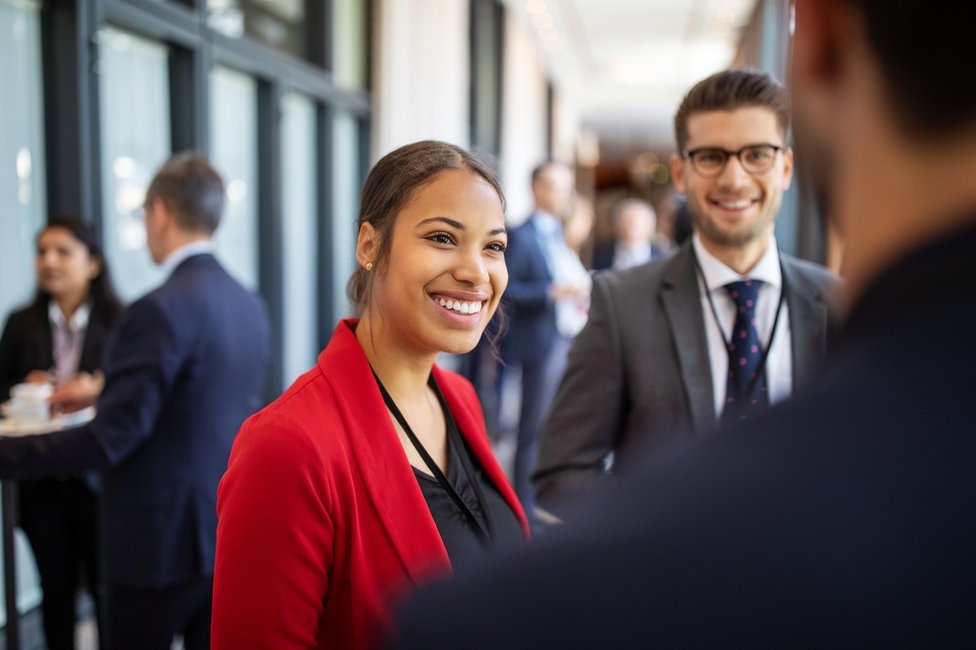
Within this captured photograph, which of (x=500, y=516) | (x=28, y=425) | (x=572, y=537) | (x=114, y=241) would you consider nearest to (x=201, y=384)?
(x=28, y=425)

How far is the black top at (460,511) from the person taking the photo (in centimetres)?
132

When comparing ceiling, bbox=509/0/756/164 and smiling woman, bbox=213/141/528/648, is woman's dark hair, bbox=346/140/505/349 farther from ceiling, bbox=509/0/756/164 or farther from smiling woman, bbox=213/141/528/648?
ceiling, bbox=509/0/756/164

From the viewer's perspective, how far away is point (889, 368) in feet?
1.34

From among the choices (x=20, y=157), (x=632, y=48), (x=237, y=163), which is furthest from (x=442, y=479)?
(x=632, y=48)

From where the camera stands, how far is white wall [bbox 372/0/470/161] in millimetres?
6270

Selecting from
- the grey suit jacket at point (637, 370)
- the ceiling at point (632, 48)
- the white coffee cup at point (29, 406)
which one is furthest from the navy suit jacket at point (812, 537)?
the ceiling at point (632, 48)

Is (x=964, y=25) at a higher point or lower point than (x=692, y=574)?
higher

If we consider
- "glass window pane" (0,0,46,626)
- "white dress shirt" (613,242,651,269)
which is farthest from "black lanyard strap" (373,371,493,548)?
"white dress shirt" (613,242,651,269)

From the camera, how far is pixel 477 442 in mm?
1575

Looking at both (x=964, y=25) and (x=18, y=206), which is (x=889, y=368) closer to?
(x=964, y=25)

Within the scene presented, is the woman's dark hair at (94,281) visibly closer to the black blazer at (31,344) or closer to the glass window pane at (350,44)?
the black blazer at (31,344)

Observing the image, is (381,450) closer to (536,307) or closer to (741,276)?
(741,276)

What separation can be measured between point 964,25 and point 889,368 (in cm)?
18

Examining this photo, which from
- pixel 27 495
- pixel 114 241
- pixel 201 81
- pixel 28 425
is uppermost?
pixel 201 81
